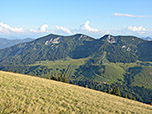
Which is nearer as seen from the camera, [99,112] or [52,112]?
[52,112]

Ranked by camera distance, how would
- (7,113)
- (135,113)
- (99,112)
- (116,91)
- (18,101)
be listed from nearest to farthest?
(7,113) < (18,101) < (99,112) < (135,113) < (116,91)

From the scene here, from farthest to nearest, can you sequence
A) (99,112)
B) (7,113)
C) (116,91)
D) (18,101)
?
1. (116,91)
2. (99,112)
3. (18,101)
4. (7,113)

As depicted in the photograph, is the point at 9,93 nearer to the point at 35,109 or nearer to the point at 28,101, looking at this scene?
the point at 28,101

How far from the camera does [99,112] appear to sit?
58.6ft

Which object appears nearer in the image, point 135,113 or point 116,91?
point 135,113

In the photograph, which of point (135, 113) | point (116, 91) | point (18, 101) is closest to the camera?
point (18, 101)

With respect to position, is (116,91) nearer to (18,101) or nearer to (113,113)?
(113,113)

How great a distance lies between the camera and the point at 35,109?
14609 millimetres

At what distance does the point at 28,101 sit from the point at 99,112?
30.2ft

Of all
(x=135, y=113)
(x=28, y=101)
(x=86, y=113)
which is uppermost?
(x=28, y=101)

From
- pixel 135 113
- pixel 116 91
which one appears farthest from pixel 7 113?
pixel 116 91

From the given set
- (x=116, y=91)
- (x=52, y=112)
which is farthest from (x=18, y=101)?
(x=116, y=91)

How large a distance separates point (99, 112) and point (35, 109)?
8327 millimetres

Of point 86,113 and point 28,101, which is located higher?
point 28,101
